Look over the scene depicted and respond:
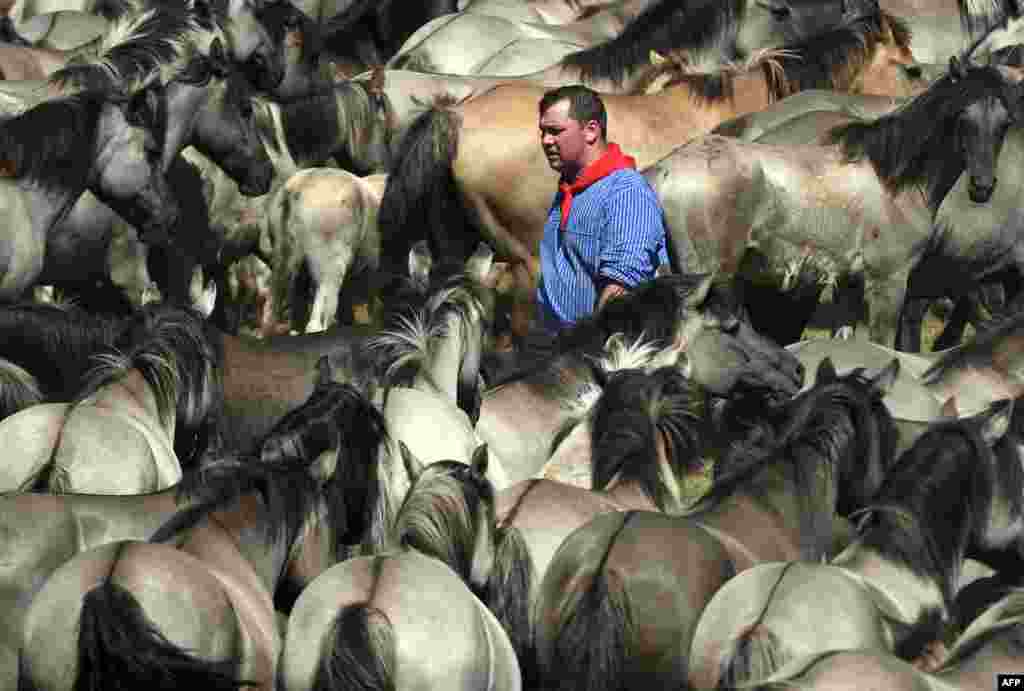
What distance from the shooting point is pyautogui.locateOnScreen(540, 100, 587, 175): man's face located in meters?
8.95

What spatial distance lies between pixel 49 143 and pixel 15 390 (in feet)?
5.95

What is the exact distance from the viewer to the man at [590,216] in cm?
897

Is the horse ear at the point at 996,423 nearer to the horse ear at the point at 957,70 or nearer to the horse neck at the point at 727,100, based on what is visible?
the horse ear at the point at 957,70

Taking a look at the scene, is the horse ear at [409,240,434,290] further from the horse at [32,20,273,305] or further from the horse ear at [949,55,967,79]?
the horse ear at [949,55,967,79]

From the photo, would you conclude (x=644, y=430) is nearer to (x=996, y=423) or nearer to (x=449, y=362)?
(x=449, y=362)

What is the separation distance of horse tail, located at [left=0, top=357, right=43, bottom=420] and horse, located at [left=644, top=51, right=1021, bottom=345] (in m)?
3.31

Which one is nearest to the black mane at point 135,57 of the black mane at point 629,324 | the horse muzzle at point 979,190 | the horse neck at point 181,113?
the horse neck at point 181,113

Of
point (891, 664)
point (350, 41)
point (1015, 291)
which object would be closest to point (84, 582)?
point (891, 664)

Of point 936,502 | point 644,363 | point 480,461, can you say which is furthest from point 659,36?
point 480,461

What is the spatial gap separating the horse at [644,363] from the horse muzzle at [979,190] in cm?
232

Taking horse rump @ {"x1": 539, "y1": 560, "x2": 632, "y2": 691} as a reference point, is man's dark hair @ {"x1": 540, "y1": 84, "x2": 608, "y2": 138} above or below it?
above

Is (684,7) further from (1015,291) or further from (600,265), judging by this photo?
(600,265)

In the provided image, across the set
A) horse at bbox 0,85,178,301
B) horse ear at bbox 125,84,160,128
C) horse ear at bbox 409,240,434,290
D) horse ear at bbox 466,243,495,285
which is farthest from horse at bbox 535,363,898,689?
horse ear at bbox 125,84,160,128

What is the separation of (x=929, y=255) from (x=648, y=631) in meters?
5.38
